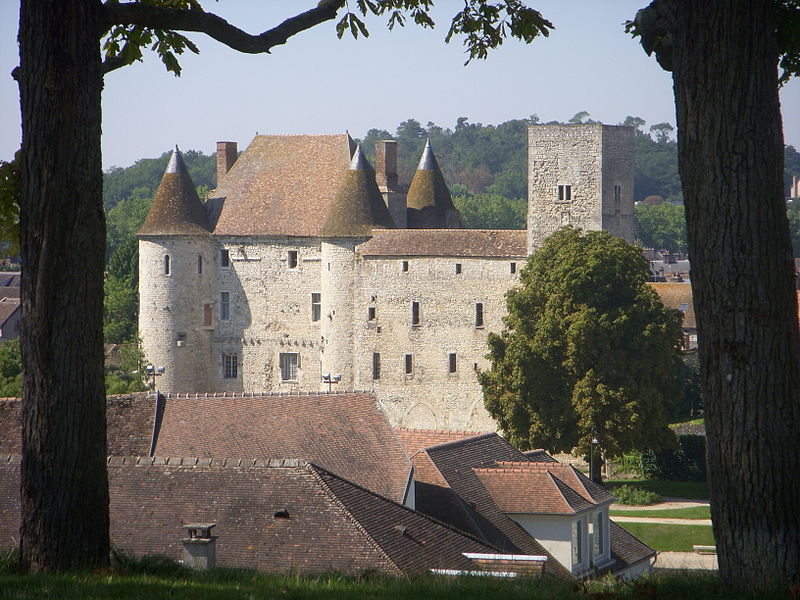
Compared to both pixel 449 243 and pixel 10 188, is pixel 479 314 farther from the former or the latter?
pixel 10 188

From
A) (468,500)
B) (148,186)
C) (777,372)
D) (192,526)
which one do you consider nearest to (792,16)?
(777,372)

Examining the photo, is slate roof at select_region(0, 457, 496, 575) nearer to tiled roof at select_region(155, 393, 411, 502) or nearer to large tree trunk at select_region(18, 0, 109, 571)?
tiled roof at select_region(155, 393, 411, 502)

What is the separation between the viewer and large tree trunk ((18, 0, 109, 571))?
8.16 metres

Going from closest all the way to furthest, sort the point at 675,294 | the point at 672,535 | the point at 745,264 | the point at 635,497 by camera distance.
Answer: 1. the point at 745,264
2. the point at 672,535
3. the point at 635,497
4. the point at 675,294

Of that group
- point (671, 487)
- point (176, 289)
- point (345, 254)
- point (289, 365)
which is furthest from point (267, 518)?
point (176, 289)

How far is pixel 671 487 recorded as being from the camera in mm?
39969

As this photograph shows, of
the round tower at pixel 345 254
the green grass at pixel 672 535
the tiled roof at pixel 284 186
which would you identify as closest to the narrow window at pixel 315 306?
the round tower at pixel 345 254

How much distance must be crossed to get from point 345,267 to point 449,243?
4.40 metres

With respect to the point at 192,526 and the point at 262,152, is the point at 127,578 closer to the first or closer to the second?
the point at 192,526

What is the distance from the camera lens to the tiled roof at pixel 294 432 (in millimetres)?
21344

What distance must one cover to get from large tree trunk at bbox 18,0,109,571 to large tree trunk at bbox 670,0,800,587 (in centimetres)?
366

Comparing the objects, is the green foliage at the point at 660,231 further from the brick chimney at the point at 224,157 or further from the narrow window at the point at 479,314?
the narrow window at the point at 479,314

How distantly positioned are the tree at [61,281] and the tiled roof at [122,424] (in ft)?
43.8

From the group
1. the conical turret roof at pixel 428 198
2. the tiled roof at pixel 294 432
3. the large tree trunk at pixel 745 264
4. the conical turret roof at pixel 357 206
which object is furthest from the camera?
the conical turret roof at pixel 428 198
